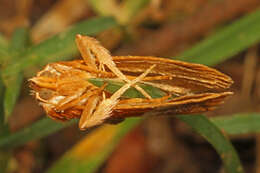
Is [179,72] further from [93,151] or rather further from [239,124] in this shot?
[93,151]

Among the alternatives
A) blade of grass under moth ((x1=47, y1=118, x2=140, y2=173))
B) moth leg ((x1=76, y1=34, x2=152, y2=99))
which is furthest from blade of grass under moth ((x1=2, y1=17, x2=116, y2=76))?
moth leg ((x1=76, y1=34, x2=152, y2=99))

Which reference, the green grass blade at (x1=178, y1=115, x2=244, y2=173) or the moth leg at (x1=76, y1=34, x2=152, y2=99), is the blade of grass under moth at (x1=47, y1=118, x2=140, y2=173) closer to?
the green grass blade at (x1=178, y1=115, x2=244, y2=173)

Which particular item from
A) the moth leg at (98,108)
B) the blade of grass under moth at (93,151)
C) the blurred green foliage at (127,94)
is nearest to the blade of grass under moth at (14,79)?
the blurred green foliage at (127,94)

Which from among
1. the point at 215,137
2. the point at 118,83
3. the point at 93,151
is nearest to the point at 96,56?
the point at 118,83

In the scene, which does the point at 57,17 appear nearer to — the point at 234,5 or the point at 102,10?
the point at 102,10

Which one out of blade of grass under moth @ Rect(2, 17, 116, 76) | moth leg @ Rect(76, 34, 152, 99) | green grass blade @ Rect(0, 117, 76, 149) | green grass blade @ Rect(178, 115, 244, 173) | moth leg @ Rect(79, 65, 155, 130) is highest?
blade of grass under moth @ Rect(2, 17, 116, 76)
